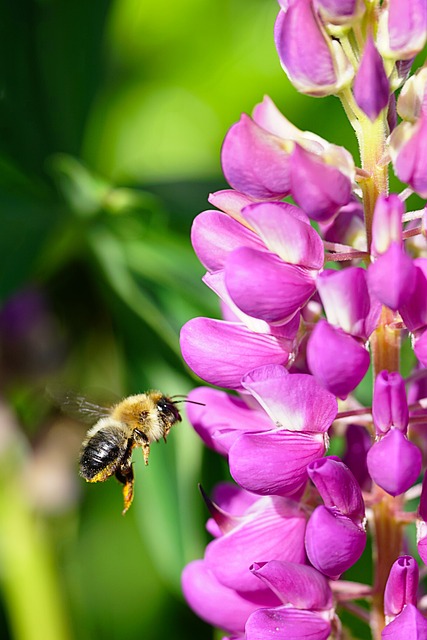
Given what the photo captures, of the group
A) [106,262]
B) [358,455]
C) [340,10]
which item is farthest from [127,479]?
[340,10]

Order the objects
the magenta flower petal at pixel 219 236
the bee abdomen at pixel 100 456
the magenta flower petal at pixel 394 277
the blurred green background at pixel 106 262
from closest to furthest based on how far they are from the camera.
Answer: the magenta flower petal at pixel 394 277, the magenta flower petal at pixel 219 236, the bee abdomen at pixel 100 456, the blurred green background at pixel 106 262

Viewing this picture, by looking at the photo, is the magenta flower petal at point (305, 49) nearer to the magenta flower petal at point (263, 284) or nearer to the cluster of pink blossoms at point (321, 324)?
the cluster of pink blossoms at point (321, 324)

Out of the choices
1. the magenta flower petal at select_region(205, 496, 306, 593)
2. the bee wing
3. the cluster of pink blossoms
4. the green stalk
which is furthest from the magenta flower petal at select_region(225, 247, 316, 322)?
the green stalk

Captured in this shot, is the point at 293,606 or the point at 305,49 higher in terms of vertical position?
the point at 305,49

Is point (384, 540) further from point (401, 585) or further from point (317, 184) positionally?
point (317, 184)

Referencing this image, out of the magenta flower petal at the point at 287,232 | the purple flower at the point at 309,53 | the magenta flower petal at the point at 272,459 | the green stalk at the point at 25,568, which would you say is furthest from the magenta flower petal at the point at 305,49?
the green stalk at the point at 25,568

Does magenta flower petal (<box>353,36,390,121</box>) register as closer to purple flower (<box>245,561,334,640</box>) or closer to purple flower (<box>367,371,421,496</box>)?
purple flower (<box>367,371,421,496</box>)

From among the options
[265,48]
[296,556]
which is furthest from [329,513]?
[265,48]
